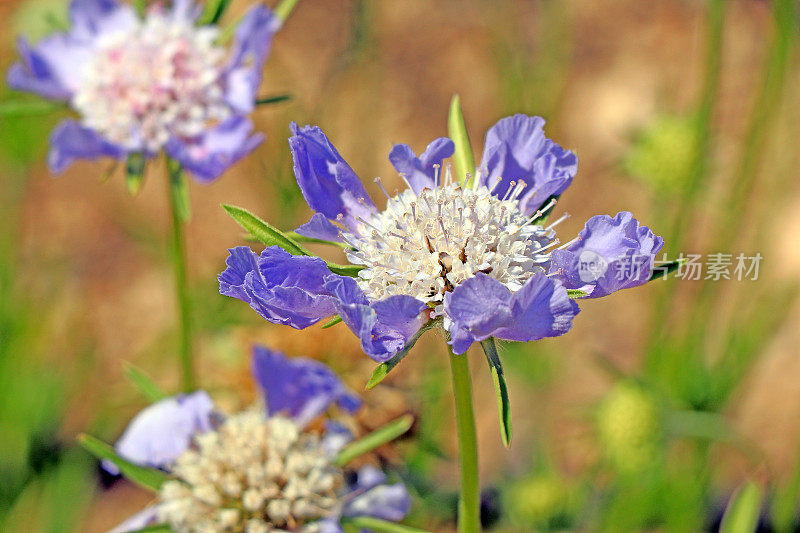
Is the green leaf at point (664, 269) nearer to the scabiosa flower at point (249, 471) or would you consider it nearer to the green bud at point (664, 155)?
the scabiosa flower at point (249, 471)

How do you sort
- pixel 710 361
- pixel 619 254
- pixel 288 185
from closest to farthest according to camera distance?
pixel 619 254 → pixel 288 185 → pixel 710 361

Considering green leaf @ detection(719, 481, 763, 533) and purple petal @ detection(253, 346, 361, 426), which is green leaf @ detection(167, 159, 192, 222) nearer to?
purple petal @ detection(253, 346, 361, 426)

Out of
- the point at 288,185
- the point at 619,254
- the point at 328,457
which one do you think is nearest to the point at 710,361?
the point at 288,185

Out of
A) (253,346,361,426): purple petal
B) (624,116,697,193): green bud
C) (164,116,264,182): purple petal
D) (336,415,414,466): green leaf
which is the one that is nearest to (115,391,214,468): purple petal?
(253,346,361,426): purple petal

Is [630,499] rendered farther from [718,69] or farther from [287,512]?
[287,512]

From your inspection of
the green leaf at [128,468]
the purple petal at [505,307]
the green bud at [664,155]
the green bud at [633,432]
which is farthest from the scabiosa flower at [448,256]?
the green bud at [664,155]
